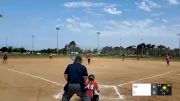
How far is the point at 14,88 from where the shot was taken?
2170 centimetres

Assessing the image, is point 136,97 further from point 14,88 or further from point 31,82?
point 31,82

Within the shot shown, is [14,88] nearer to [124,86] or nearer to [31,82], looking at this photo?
[31,82]

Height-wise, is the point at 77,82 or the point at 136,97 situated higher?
the point at 77,82

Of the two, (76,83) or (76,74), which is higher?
(76,74)

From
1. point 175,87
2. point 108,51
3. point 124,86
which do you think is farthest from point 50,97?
point 108,51

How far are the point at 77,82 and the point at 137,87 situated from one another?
3496mm

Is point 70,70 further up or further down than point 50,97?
further up

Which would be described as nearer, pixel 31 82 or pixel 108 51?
pixel 31 82

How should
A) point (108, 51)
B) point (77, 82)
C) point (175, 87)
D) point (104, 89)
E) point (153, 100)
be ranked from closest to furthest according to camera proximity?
point (77, 82) → point (153, 100) → point (104, 89) → point (175, 87) → point (108, 51)

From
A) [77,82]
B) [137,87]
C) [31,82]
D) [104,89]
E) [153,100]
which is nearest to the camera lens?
[77,82]

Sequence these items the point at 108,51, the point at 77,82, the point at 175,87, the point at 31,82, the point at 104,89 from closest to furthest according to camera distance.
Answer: the point at 77,82
the point at 104,89
the point at 175,87
the point at 31,82
the point at 108,51

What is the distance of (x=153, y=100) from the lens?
17875mm

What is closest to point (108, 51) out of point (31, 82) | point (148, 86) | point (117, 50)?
point (117, 50)

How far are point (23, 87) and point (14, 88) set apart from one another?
1.96 feet
